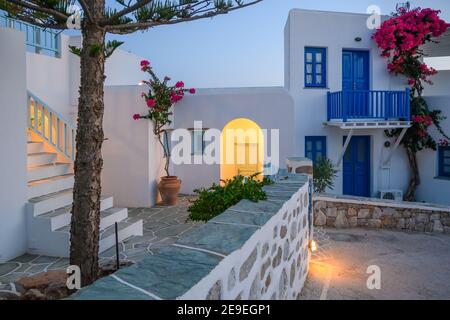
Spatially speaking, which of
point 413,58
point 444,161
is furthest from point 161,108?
point 444,161

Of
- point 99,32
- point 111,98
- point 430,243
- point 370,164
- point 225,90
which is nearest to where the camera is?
point 99,32

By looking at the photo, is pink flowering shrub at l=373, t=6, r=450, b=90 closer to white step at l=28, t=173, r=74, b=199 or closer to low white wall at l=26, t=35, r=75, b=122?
low white wall at l=26, t=35, r=75, b=122

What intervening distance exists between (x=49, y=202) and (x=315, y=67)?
812 cm

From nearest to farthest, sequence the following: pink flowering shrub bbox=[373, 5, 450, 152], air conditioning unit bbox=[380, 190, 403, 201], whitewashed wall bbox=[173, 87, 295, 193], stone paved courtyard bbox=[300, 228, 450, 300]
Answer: stone paved courtyard bbox=[300, 228, 450, 300], whitewashed wall bbox=[173, 87, 295, 193], pink flowering shrub bbox=[373, 5, 450, 152], air conditioning unit bbox=[380, 190, 403, 201]

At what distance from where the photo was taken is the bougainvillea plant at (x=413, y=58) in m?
11.1

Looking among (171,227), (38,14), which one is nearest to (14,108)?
(38,14)

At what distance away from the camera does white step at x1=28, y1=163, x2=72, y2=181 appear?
22.0 feet

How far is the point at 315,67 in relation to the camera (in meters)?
11.5

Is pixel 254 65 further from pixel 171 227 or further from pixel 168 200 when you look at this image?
pixel 171 227

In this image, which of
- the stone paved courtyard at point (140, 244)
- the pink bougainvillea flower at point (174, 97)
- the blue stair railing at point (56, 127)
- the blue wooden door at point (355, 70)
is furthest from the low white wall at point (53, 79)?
the blue wooden door at point (355, 70)

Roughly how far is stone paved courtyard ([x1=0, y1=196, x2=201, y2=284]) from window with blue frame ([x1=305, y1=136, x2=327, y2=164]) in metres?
3.99

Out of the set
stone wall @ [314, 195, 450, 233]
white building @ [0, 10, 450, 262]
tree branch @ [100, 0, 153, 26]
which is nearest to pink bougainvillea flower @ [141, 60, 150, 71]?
white building @ [0, 10, 450, 262]

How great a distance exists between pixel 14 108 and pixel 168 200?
4.78m

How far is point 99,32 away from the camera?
3.73 meters
